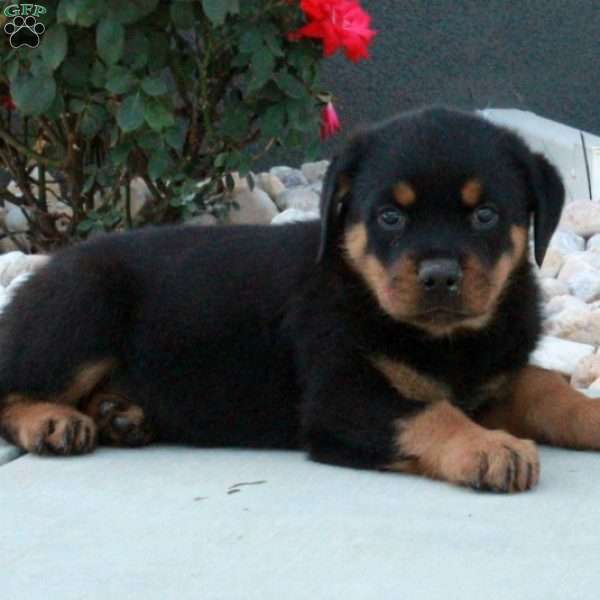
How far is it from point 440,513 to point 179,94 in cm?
333

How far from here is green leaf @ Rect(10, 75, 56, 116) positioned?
16.9 ft

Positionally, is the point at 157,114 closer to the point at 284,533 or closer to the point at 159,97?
the point at 159,97

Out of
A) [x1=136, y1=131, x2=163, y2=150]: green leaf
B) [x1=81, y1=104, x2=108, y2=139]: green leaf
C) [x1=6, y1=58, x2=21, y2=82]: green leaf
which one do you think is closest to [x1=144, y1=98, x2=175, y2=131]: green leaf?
[x1=136, y1=131, x2=163, y2=150]: green leaf

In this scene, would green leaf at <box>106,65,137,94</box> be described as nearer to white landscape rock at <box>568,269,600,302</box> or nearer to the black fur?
the black fur

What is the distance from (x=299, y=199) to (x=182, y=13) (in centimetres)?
185

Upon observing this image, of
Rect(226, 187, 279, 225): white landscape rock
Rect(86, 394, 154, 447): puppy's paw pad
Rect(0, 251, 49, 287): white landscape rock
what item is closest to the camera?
Rect(86, 394, 154, 447): puppy's paw pad

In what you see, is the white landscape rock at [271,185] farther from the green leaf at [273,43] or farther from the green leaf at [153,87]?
the green leaf at [153,87]

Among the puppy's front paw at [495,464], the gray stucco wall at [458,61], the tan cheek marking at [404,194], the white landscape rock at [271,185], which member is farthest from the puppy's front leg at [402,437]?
the gray stucco wall at [458,61]

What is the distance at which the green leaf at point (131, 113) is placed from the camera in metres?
5.09

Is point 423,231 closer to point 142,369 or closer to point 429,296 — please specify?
point 429,296

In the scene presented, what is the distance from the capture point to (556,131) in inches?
294

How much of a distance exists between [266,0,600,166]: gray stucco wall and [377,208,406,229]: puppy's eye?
4.51 m

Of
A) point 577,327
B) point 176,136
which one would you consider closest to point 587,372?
point 577,327

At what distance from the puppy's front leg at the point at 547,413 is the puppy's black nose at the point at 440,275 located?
573 mm
